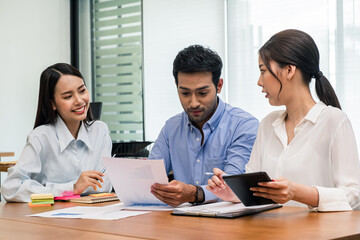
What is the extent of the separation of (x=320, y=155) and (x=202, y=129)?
74 cm

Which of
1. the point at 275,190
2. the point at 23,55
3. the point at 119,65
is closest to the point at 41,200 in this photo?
the point at 275,190

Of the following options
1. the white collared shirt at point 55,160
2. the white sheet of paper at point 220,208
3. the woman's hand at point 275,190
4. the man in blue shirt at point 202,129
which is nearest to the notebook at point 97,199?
the white collared shirt at point 55,160

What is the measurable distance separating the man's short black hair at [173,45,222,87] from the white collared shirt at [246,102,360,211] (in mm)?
469

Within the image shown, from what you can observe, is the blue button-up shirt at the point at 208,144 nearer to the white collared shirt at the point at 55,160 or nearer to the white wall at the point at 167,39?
the white collared shirt at the point at 55,160

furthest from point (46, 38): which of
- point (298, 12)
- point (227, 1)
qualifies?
point (298, 12)

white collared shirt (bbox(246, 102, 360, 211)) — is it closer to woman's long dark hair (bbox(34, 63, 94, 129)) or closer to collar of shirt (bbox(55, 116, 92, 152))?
collar of shirt (bbox(55, 116, 92, 152))

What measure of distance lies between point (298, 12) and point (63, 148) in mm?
2847

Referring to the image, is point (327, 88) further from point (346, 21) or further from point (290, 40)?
point (346, 21)

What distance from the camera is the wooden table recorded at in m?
1.29

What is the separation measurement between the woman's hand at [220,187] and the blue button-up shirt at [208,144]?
1.55ft

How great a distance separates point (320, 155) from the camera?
1.84m

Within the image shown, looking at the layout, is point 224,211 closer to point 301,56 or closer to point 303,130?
point 303,130

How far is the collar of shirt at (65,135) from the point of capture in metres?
2.50

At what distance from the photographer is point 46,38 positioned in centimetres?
631
